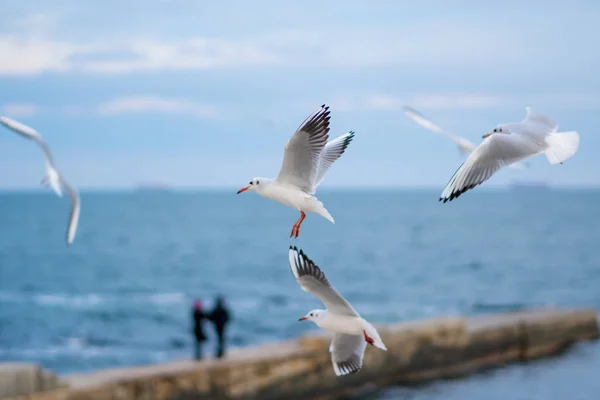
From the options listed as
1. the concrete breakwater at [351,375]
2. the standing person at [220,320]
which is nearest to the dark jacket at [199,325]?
the standing person at [220,320]

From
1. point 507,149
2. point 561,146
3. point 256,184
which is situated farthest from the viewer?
point 256,184

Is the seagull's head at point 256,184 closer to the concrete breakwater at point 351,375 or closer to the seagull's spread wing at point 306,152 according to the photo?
the seagull's spread wing at point 306,152

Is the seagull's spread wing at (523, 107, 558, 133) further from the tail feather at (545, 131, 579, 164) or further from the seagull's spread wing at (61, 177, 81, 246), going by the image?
the seagull's spread wing at (61, 177, 81, 246)

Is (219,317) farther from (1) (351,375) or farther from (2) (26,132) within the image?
(2) (26,132)

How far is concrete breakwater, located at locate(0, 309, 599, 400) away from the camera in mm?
16859

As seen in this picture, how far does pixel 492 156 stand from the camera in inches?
169

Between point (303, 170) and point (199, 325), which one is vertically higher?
point (199, 325)

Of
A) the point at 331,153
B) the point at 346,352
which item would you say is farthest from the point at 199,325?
the point at 331,153

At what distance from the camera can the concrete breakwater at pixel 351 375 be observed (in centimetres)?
1686

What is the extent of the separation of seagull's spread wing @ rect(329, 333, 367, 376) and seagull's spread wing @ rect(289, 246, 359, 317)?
0.94ft

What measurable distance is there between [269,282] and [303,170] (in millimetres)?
59123

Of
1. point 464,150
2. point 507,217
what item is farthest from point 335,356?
point 507,217

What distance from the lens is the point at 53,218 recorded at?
14588 cm

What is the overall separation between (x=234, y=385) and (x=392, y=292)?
4093 cm
